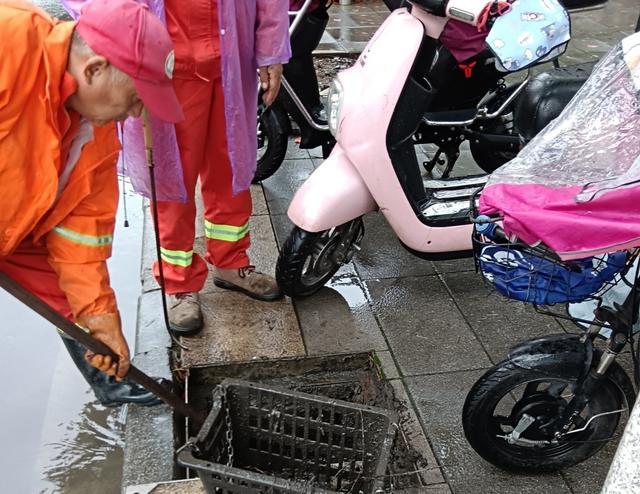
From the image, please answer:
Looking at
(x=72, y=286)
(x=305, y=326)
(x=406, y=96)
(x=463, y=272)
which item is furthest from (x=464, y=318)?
(x=72, y=286)

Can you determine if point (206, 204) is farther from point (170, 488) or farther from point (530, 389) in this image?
point (530, 389)

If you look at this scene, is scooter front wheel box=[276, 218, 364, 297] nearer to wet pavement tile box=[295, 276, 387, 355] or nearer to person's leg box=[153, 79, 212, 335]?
wet pavement tile box=[295, 276, 387, 355]

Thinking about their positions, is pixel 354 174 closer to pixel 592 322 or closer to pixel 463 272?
pixel 463 272

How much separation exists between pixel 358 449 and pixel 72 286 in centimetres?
104

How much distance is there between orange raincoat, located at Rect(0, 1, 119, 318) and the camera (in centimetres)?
163

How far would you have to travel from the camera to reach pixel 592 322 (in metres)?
2.11

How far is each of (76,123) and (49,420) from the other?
146 cm

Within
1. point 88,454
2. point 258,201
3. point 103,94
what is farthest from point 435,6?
point 88,454

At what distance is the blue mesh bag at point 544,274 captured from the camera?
6.39 feet

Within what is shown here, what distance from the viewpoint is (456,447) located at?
2561mm

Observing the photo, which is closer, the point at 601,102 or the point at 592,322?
the point at 601,102

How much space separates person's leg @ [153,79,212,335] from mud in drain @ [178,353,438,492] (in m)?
0.38

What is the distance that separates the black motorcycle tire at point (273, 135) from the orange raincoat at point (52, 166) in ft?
6.75

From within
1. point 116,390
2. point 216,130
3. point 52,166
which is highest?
point 52,166
